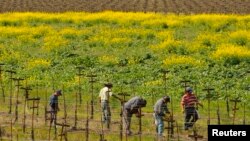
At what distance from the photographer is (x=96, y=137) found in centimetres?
1552

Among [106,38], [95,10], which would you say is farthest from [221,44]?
[95,10]

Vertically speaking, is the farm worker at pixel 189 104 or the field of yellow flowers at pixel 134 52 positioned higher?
the field of yellow flowers at pixel 134 52

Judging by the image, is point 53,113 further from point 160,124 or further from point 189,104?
point 189,104

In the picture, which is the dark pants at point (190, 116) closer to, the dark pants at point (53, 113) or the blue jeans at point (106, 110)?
the blue jeans at point (106, 110)

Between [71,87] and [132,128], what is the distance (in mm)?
4635

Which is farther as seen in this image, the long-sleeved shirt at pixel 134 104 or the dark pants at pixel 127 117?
the dark pants at pixel 127 117

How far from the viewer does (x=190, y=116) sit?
15227 mm

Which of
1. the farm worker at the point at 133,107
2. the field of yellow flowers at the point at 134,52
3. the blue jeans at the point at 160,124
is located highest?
the field of yellow flowers at the point at 134,52

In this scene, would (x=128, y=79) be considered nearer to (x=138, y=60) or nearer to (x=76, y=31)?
(x=138, y=60)

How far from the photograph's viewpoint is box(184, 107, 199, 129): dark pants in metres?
15.0

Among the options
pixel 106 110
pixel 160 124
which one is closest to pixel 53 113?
pixel 106 110

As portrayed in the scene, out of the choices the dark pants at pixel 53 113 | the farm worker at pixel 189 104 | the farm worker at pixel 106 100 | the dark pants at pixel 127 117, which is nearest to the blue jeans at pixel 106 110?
the farm worker at pixel 106 100

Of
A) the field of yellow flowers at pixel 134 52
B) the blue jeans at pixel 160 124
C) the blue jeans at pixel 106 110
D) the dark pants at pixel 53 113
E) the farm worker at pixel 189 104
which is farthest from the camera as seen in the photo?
the field of yellow flowers at pixel 134 52

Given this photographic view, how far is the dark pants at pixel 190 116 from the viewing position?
15031 mm
